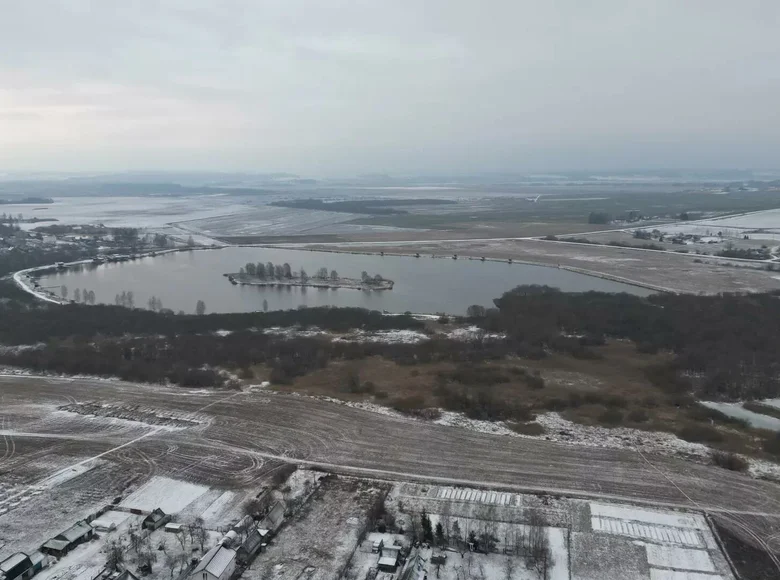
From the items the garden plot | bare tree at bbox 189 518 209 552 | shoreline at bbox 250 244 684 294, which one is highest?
shoreline at bbox 250 244 684 294

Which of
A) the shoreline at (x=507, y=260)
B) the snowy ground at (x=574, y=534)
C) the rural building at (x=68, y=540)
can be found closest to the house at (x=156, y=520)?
the rural building at (x=68, y=540)

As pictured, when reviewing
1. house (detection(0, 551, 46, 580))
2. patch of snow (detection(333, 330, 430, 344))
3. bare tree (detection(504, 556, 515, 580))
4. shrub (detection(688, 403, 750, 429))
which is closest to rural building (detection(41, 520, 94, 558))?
house (detection(0, 551, 46, 580))

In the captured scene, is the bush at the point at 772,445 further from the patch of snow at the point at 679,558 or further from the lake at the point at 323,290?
the lake at the point at 323,290

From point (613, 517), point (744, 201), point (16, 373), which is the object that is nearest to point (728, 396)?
point (613, 517)

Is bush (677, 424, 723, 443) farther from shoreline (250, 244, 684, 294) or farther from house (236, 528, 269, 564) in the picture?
shoreline (250, 244, 684, 294)

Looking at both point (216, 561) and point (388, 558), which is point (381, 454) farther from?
point (216, 561)

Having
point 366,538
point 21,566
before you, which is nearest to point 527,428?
point 366,538
